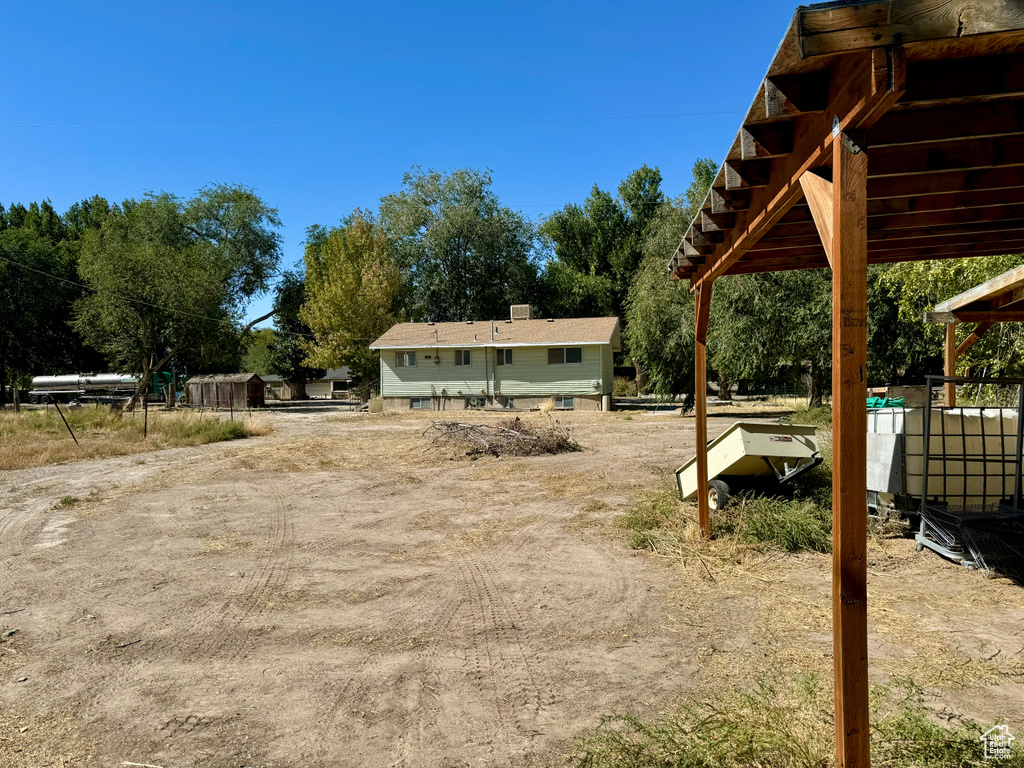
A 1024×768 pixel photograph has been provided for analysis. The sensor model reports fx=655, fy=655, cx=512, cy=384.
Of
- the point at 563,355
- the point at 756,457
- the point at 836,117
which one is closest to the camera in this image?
the point at 836,117

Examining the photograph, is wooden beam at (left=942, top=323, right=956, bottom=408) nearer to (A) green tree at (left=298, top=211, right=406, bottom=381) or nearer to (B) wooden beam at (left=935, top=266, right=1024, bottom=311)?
(B) wooden beam at (left=935, top=266, right=1024, bottom=311)

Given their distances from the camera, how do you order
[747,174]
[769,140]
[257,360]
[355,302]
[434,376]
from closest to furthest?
[769,140] → [747,174] → [434,376] → [355,302] → [257,360]

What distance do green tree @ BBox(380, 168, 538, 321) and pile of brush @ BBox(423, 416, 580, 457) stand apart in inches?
1215

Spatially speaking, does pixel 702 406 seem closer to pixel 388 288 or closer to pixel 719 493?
pixel 719 493

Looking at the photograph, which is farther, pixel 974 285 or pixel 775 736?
pixel 974 285

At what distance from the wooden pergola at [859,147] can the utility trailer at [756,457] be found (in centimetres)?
322

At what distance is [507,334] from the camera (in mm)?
33375

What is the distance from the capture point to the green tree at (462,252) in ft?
152

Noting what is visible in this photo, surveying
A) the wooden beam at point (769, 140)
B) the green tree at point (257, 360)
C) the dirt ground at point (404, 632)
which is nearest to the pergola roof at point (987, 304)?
the dirt ground at point (404, 632)

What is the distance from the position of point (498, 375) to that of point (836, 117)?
30.4 metres

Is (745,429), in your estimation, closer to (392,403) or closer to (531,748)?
(531,748)

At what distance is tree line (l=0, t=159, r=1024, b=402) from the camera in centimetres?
2389

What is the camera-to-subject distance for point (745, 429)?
7398mm

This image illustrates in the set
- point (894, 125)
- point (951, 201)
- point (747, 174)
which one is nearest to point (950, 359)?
point (951, 201)
